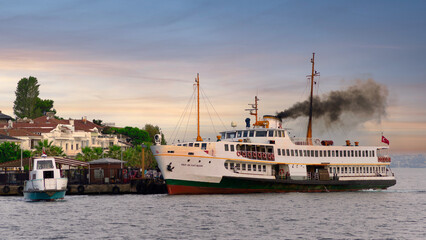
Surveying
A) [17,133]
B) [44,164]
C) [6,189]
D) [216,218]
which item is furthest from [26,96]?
[216,218]

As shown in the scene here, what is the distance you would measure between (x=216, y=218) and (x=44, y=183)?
2190cm

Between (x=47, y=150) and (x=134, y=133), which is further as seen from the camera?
(x=134, y=133)

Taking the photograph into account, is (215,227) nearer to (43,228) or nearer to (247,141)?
(43,228)

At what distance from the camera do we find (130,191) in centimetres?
7831

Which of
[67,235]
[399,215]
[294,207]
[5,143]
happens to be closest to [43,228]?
[67,235]

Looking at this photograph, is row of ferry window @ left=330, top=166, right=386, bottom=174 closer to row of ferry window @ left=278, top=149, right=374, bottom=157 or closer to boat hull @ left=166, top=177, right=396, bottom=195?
boat hull @ left=166, top=177, right=396, bottom=195

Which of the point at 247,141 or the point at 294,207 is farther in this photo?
the point at 247,141

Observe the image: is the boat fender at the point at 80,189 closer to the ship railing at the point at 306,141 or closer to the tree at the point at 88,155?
the ship railing at the point at 306,141

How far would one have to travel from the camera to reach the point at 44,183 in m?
63.7

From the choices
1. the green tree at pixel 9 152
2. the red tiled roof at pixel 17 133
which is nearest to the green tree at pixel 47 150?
the green tree at pixel 9 152

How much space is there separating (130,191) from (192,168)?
46.9ft

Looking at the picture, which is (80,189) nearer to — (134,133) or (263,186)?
(263,186)

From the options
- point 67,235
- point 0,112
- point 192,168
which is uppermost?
point 0,112

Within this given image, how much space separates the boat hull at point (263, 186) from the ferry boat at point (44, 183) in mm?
11567
